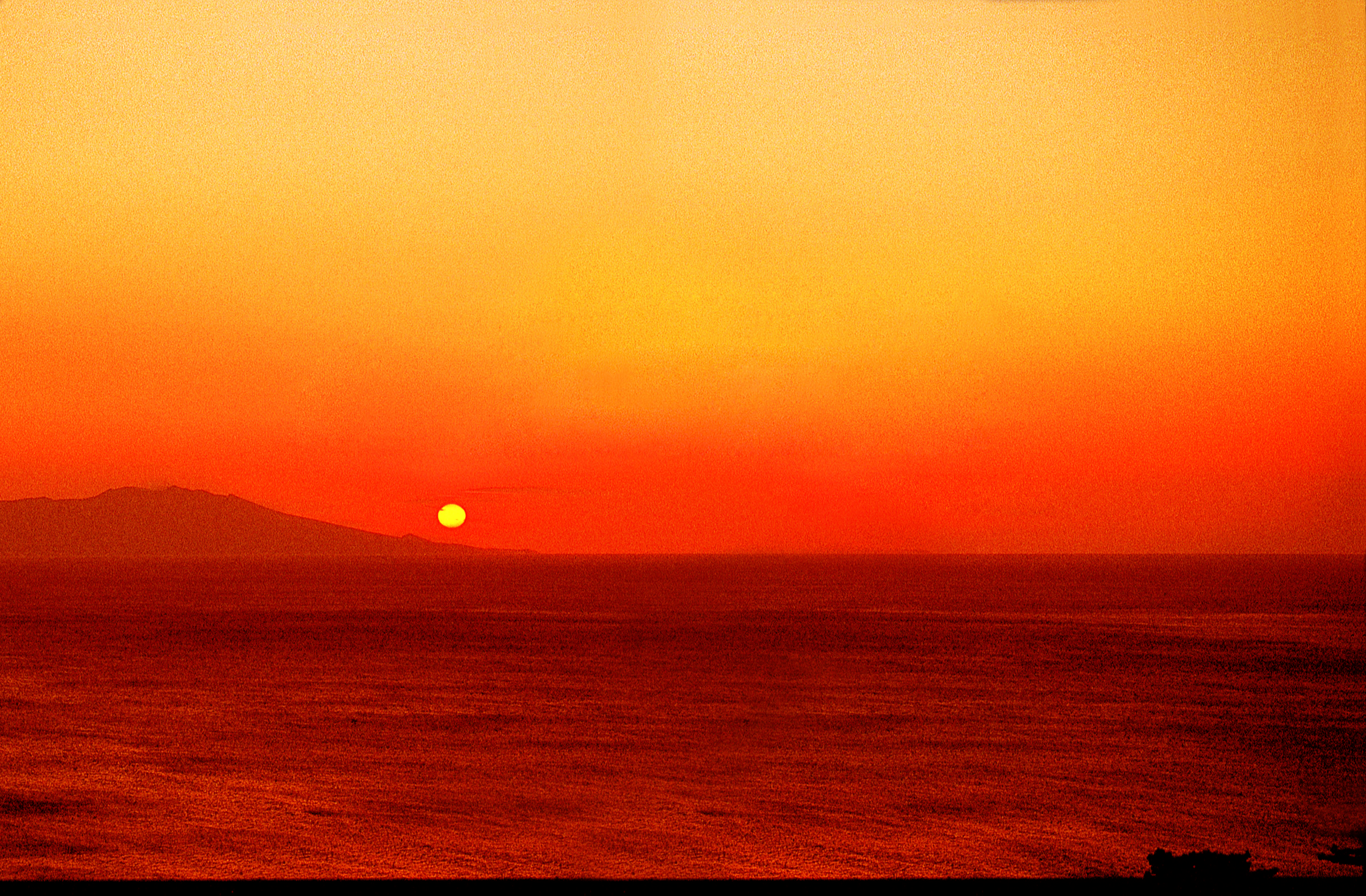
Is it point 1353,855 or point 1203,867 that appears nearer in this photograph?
point 1203,867

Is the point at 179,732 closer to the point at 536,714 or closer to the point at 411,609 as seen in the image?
the point at 536,714

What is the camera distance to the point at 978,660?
28031 millimetres

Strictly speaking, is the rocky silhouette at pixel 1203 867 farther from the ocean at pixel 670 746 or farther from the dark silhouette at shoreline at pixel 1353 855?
the ocean at pixel 670 746

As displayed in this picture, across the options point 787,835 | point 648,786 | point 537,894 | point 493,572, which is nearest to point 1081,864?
point 787,835

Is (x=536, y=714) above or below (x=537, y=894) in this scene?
below

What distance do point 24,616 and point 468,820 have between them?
36103mm

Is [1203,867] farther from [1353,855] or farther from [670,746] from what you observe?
[670,746]

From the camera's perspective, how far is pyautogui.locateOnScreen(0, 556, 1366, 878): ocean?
1037 centimetres

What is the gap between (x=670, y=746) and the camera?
1661cm

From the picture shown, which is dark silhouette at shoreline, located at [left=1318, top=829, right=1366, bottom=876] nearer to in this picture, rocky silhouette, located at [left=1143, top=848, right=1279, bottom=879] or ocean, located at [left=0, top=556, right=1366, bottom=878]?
rocky silhouette, located at [left=1143, top=848, right=1279, bottom=879]

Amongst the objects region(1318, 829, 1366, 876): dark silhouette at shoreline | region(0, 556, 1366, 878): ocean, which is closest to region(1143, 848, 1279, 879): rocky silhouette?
region(1318, 829, 1366, 876): dark silhouette at shoreline

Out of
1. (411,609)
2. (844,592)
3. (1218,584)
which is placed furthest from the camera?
(1218,584)

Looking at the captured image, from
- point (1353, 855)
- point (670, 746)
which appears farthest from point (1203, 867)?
point (670, 746)

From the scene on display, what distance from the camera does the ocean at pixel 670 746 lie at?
10367 millimetres
